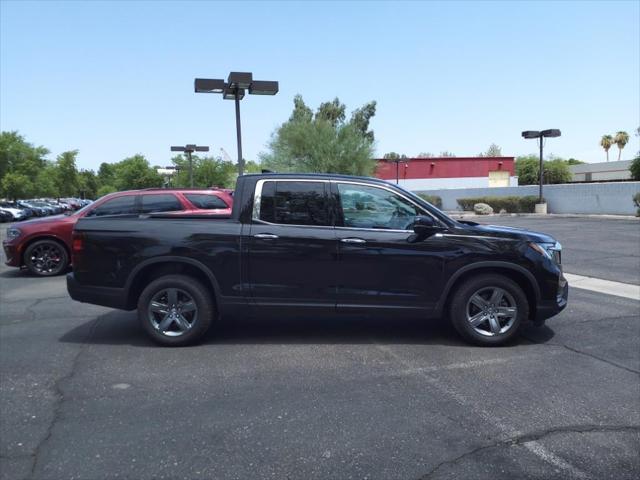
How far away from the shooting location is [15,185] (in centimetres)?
5416

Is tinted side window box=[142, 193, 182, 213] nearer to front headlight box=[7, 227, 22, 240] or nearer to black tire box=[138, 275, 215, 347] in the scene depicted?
front headlight box=[7, 227, 22, 240]

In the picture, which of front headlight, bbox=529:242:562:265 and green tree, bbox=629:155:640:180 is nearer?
front headlight, bbox=529:242:562:265

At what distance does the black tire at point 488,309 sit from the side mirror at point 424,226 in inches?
27.1

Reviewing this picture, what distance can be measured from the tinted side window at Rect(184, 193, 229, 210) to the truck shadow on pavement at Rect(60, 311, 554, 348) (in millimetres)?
3944

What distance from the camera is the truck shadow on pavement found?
18.6ft

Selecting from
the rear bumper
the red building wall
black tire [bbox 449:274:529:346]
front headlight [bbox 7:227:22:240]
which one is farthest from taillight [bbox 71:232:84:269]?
the red building wall

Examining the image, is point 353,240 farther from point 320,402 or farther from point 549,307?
point 549,307

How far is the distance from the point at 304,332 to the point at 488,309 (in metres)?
2.12

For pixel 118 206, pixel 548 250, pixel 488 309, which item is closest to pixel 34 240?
pixel 118 206

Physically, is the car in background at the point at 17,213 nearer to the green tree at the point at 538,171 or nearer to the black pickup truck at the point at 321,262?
the black pickup truck at the point at 321,262

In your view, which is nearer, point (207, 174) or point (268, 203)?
point (268, 203)

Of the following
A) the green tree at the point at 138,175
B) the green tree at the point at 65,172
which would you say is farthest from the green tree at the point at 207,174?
the green tree at the point at 65,172

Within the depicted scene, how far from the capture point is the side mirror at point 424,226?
518 cm

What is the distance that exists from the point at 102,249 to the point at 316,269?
2.35 m
